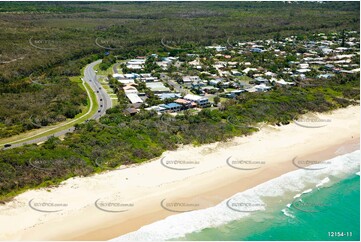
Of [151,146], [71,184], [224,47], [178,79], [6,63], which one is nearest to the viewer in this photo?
[71,184]

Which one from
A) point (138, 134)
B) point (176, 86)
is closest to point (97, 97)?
point (176, 86)

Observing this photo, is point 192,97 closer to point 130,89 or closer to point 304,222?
point 130,89

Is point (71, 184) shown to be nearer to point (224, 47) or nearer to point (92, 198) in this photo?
point (92, 198)

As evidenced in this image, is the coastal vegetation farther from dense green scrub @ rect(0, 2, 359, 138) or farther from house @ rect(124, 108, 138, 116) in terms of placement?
house @ rect(124, 108, 138, 116)

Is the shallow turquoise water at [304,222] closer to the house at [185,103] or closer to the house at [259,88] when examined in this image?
the house at [185,103]

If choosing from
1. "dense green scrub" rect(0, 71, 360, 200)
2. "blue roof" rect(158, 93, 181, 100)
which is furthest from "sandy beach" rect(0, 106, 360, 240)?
"blue roof" rect(158, 93, 181, 100)

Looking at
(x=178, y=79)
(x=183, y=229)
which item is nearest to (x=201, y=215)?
(x=183, y=229)
